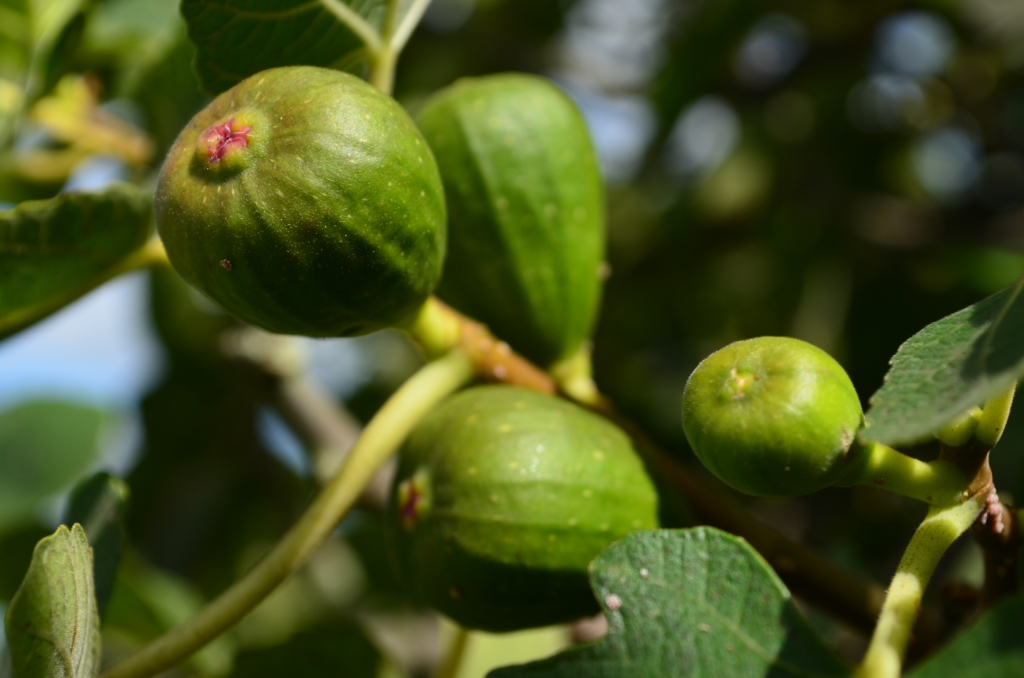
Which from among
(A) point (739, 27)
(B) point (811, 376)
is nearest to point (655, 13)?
(A) point (739, 27)

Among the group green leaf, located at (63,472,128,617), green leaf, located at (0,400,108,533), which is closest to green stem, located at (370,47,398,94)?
green leaf, located at (63,472,128,617)

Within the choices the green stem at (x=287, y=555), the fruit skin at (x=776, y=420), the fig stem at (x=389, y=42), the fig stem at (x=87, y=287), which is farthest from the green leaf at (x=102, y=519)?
the fruit skin at (x=776, y=420)

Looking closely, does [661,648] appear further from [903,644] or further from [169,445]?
[169,445]

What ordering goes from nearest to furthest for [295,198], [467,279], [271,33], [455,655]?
[295,198] < [271,33] < [467,279] < [455,655]

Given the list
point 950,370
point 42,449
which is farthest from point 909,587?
point 42,449

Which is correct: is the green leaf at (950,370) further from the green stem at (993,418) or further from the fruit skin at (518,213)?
the fruit skin at (518,213)

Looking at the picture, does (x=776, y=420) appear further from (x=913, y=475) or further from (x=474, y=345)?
(x=474, y=345)

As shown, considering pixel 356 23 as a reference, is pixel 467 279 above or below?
below
